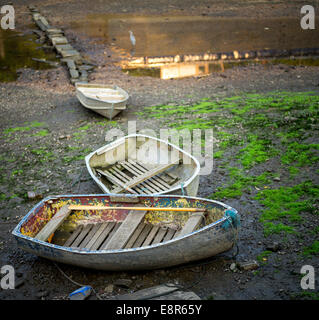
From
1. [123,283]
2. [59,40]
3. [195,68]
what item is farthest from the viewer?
A: [59,40]

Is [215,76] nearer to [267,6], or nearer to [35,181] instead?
[35,181]

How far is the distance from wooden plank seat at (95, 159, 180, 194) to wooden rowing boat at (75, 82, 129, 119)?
111 inches

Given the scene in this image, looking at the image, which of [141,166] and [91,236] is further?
[141,166]

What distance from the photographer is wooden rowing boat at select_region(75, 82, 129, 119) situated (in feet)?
33.8

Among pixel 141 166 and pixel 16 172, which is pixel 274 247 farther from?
pixel 16 172

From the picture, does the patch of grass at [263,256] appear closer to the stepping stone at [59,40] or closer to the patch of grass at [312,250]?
the patch of grass at [312,250]

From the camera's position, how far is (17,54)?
683 inches

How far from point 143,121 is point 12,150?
3.47 metres

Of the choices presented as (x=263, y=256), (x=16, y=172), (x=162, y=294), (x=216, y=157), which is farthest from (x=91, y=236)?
(x=216, y=157)

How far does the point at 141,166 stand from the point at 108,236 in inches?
89.5

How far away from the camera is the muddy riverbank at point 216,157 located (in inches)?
215

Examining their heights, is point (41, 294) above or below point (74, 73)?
below

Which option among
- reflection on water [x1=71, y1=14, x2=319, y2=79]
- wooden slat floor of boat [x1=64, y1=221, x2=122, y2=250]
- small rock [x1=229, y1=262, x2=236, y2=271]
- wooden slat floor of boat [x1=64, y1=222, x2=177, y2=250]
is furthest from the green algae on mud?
reflection on water [x1=71, y1=14, x2=319, y2=79]

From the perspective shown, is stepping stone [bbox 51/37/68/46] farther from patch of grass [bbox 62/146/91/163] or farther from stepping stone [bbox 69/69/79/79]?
patch of grass [bbox 62/146/91/163]
